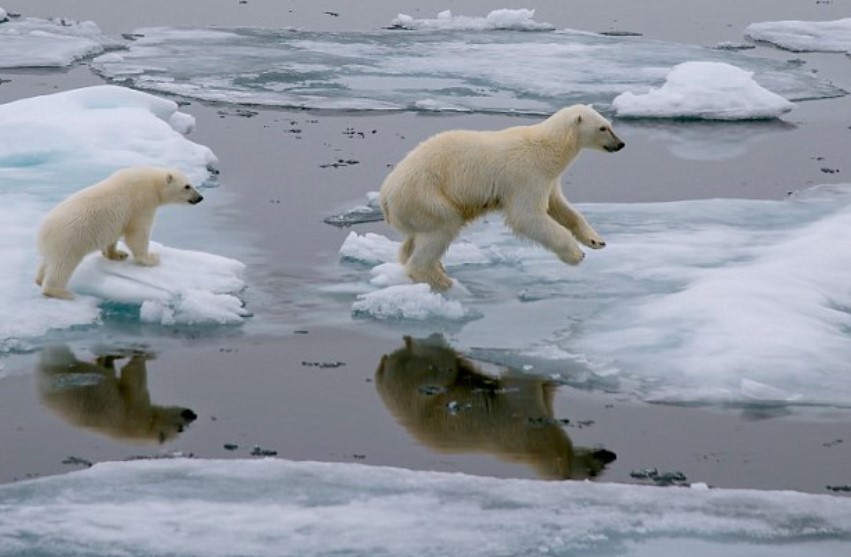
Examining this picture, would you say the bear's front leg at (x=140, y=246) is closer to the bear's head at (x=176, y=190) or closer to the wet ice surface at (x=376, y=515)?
the bear's head at (x=176, y=190)

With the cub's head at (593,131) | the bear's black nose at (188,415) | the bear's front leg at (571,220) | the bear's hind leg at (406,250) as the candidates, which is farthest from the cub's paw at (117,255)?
the cub's head at (593,131)

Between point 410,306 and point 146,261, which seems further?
point 146,261

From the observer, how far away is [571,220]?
336 inches

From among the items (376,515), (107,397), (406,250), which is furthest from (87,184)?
(376,515)

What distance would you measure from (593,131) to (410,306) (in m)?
1.46

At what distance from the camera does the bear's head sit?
27.6 ft

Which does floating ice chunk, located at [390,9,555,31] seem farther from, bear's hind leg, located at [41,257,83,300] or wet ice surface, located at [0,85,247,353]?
bear's hind leg, located at [41,257,83,300]

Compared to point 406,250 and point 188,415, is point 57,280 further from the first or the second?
point 406,250

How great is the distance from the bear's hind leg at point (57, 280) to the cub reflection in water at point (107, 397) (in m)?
0.55

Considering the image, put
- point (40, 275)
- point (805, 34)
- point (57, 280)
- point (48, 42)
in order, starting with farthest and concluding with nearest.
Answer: point (805, 34) < point (48, 42) < point (40, 275) < point (57, 280)

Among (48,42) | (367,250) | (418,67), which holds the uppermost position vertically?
(418,67)

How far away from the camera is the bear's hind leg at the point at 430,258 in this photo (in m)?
8.13

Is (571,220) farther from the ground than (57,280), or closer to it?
farther from the ground

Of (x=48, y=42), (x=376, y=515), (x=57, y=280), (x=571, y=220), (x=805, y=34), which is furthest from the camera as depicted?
(x=805, y=34)
